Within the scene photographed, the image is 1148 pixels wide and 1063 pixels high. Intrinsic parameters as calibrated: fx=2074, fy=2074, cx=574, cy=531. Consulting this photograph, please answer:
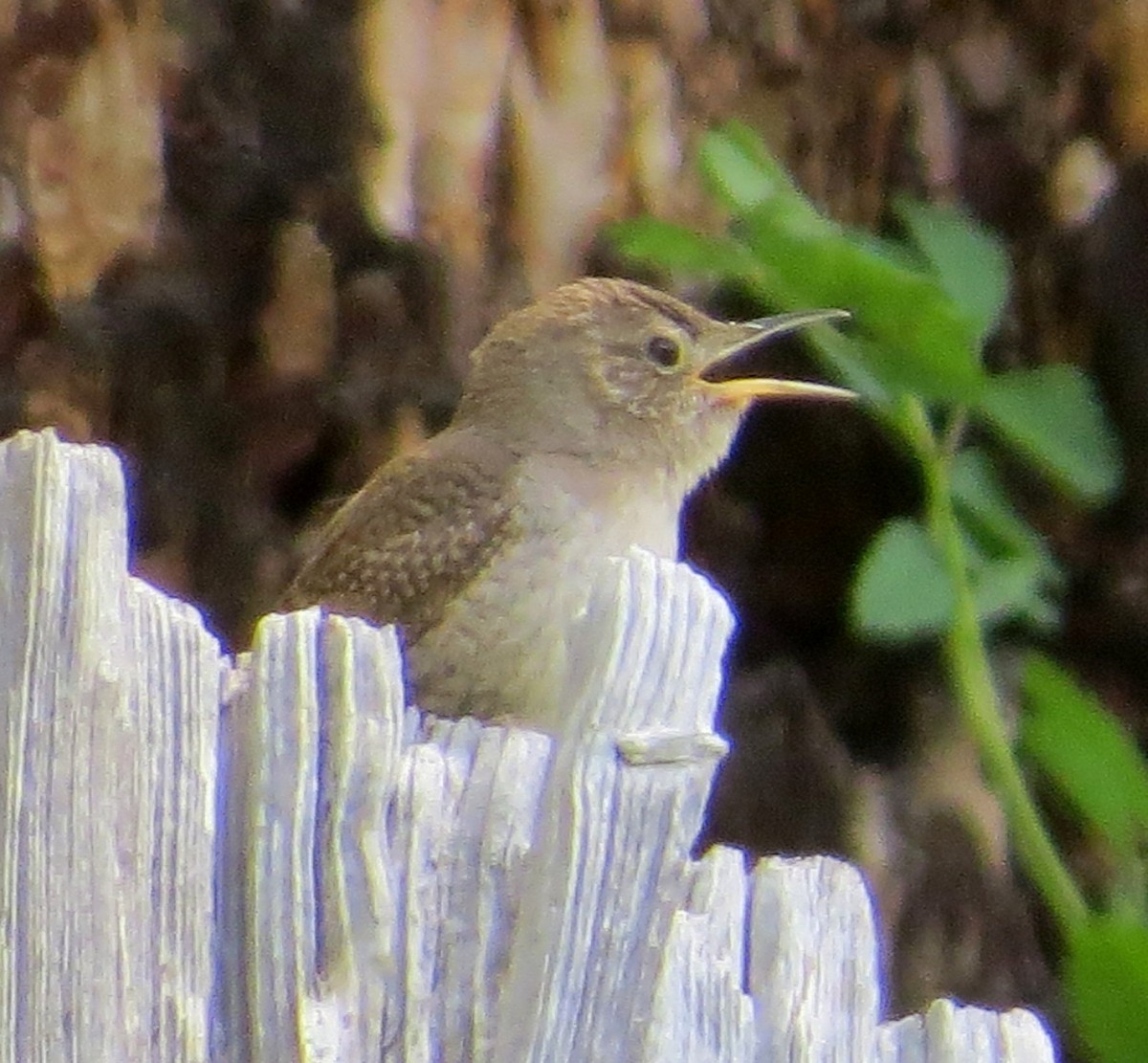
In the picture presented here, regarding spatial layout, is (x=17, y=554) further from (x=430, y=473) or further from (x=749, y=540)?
(x=749, y=540)

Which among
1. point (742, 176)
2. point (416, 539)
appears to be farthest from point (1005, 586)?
point (416, 539)

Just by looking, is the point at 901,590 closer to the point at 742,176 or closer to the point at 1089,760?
the point at 1089,760

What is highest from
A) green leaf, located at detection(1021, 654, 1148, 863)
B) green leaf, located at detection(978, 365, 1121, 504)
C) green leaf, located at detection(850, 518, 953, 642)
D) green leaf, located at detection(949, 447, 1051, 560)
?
green leaf, located at detection(978, 365, 1121, 504)

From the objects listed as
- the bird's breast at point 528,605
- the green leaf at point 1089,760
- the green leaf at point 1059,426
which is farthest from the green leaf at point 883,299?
the green leaf at point 1089,760

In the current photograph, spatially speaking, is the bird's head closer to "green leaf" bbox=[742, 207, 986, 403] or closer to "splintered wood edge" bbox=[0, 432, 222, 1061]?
"green leaf" bbox=[742, 207, 986, 403]

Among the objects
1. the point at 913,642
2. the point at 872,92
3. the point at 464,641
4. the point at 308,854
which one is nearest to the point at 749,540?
the point at 913,642

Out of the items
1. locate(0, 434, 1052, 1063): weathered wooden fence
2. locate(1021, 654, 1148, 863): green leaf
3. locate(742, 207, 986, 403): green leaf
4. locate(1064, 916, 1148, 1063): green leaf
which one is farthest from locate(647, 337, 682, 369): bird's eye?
locate(0, 434, 1052, 1063): weathered wooden fence

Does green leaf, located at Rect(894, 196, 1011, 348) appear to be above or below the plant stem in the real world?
above
